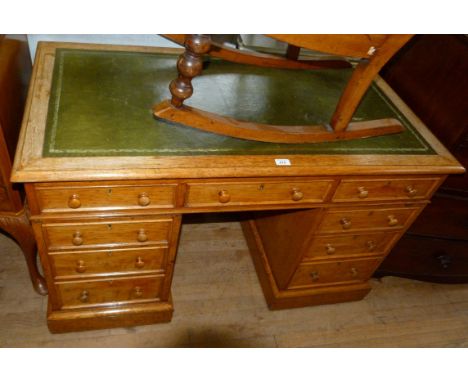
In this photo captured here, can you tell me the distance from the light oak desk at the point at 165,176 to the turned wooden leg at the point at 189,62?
16 centimetres

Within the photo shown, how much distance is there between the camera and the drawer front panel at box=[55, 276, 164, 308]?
1632mm

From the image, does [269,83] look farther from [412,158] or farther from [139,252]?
[139,252]

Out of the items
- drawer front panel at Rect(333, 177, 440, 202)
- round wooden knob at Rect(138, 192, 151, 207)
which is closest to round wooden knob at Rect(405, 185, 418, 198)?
drawer front panel at Rect(333, 177, 440, 202)

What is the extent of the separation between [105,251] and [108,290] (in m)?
0.28

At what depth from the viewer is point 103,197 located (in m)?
1.29

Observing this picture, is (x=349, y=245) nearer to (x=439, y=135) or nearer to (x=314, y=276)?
(x=314, y=276)

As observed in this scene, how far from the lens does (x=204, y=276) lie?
2174 millimetres

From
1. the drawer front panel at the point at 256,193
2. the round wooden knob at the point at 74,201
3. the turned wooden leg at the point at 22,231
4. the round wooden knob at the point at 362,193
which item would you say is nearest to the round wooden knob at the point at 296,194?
the drawer front panel at the point at 256,193

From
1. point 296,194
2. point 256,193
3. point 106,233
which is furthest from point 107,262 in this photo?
point 296,194

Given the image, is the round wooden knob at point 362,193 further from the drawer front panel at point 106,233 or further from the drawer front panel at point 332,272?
the drawer front panel at point 106,233

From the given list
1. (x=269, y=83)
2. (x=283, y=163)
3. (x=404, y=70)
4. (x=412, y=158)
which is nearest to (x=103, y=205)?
(x=283, y=163)

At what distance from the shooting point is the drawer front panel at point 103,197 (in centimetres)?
124

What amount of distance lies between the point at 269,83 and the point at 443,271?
1481 millimetres

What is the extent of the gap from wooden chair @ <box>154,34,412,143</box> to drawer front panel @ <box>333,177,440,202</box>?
7.3 inches
